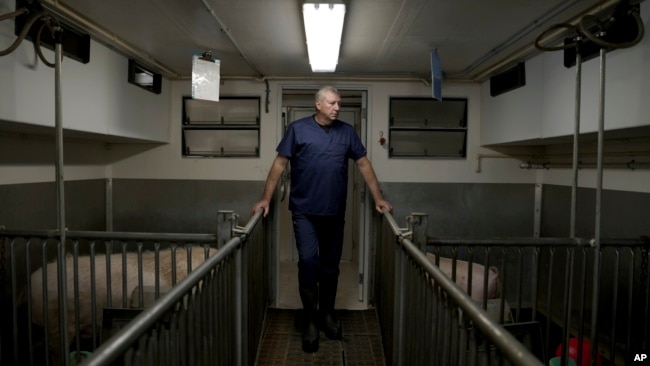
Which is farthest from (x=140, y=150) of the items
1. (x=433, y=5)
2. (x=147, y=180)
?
(x=433, y=5)


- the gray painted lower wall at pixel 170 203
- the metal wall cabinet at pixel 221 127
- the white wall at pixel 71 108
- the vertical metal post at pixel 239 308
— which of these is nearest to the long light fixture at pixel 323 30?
the metal wall cabinet at pixel 221 127

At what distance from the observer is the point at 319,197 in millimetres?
2643

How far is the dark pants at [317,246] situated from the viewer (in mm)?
2598

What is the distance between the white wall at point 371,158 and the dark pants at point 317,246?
121 cm

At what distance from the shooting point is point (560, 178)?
3445mm

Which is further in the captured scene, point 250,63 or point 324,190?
point 250,63

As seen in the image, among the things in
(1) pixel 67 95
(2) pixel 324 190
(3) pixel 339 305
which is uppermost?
(1) pixel 67 95

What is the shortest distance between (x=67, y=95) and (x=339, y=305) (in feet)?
9.04

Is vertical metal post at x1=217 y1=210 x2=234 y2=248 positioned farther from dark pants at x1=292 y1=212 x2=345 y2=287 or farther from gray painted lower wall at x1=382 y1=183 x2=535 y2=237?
gray painted lower wall at x1=382 y1=183 x2=535 y2=237

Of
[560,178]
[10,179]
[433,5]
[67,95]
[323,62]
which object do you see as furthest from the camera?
[560,178]

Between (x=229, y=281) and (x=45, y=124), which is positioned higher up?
(x=45, y=124)

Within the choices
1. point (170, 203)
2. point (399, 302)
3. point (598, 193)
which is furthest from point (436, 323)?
point (170, 203)

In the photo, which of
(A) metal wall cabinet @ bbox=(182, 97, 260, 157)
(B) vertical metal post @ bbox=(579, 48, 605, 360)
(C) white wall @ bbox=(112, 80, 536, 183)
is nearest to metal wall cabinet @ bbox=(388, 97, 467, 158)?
(C) white wall @ bbox=(112, 80, 536, 183)

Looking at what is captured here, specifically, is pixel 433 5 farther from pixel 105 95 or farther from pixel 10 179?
pixel 10 179
